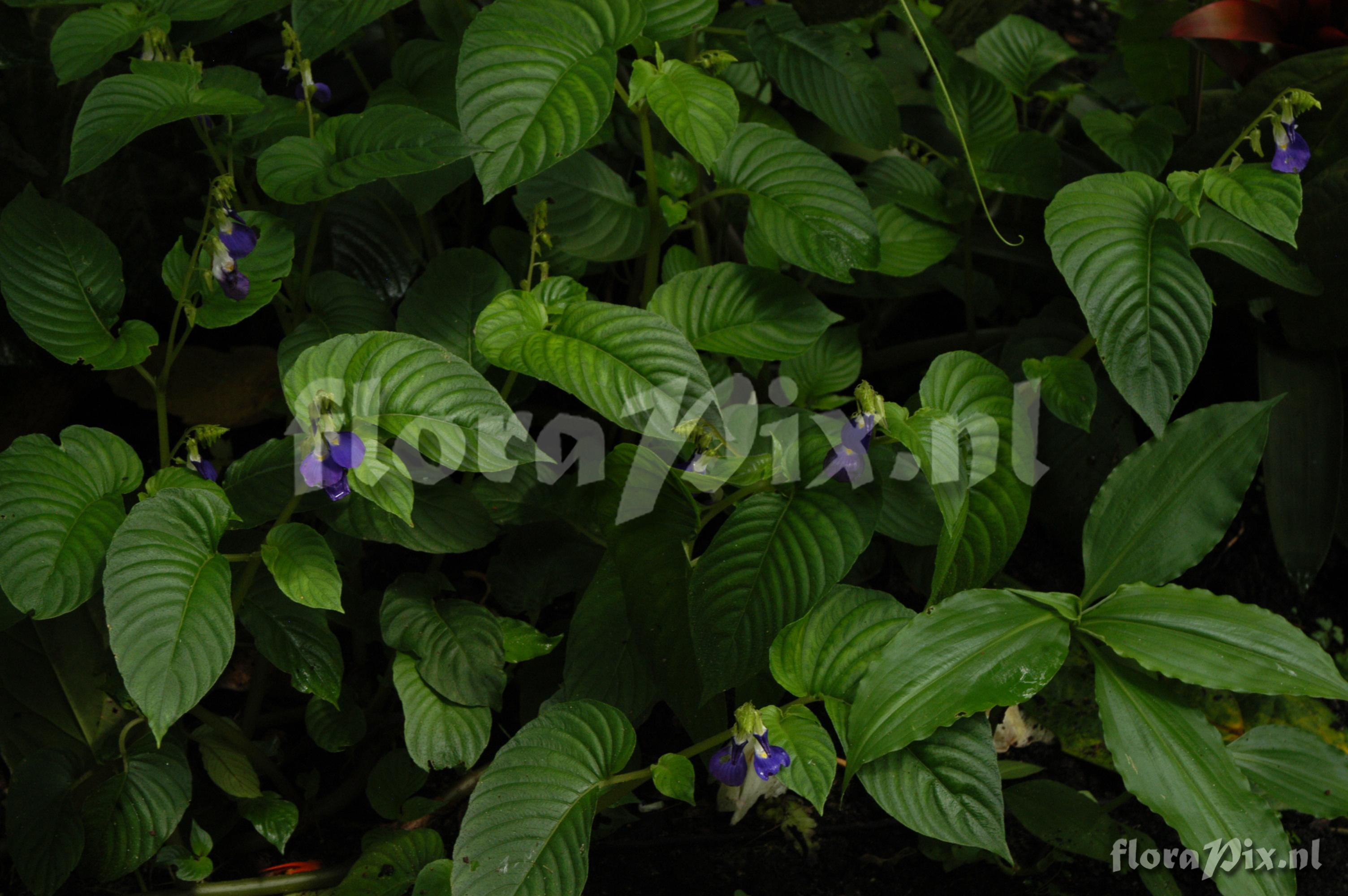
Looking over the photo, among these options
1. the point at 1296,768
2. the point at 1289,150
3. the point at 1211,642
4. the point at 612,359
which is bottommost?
the point at 1296,768

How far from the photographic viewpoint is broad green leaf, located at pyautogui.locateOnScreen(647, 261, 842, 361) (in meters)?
1.33

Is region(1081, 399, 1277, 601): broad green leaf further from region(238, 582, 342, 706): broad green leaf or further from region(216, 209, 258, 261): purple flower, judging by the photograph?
region(216, 209, 258, 261): purple flower

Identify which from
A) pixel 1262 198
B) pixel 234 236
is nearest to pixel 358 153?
pixel 234 236

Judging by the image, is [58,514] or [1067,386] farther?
[1067,386]

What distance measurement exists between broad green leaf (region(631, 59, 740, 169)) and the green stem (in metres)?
0.06

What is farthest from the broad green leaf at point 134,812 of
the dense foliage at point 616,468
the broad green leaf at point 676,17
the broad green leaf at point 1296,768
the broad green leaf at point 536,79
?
the broad green leaf at point 1296,768

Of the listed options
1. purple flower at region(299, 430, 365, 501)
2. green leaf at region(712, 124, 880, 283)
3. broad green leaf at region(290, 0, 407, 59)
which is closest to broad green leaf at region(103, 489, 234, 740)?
purple flower at region(299, 430, 365, 501)

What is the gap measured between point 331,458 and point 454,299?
0.46m

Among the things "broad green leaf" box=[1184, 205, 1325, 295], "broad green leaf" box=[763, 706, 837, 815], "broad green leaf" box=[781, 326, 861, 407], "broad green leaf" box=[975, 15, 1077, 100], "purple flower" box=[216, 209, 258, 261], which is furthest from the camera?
"broad green leaf" box=[975, 15, 1077, 100]

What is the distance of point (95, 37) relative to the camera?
125 centimetres

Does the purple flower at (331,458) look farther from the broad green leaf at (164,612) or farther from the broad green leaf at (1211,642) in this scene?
the broad green leaf at (1211,642)

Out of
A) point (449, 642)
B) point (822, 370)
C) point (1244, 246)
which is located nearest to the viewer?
point (449, 642)

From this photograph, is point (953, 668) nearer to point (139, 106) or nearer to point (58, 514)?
point (58, 514)

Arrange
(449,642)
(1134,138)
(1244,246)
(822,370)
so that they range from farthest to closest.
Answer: (1134,138)
(822,370)
(1244,246)
(449,642)
